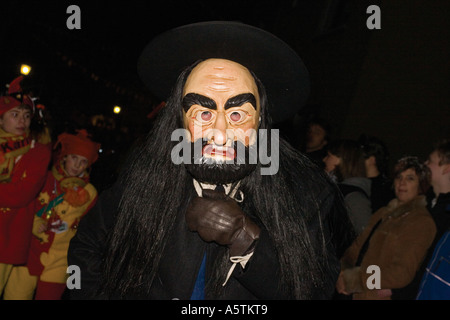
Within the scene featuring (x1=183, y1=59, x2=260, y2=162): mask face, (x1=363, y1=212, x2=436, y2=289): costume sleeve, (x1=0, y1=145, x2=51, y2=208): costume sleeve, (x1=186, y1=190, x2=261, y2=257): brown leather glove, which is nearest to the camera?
(x1=186, y1=190, x2=261, y2=257): brown leather glove

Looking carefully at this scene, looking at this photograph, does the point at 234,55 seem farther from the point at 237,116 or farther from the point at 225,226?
the point at 225,226

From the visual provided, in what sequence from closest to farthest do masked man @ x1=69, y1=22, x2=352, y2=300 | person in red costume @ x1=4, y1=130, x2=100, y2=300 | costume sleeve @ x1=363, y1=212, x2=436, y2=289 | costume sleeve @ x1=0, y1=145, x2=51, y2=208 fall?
masked man @ x1=69, y1=22, x2=352, y2=300
costume sleeve @ x1=363, y1=212, x2=436, y2=289
costume sleeve @ x1=0, y1=145, x2=51, y2=208
person in red costume @ x1=4, y1=130, x2=100, y2=300

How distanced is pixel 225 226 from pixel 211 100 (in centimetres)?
61

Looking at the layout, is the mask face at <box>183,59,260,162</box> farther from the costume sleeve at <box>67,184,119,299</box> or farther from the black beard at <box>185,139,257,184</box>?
the costume sleeve at <box>67,184,119,299</box>

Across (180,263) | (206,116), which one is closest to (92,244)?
(180,263)

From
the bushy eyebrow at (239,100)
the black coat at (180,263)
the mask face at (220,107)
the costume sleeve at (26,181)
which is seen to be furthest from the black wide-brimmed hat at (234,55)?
the costume sleeve at (26,181)

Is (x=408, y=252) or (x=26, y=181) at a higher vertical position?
(x=26, y=181)

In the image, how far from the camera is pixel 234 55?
1.90m

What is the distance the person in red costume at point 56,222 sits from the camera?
12.6 feet

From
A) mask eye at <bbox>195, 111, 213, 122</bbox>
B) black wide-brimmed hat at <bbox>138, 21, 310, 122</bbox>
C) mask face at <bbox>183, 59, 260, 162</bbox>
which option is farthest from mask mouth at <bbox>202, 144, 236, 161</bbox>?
black wide-brimmed hat at <bbox>138, 21, 310, 122</bbox>

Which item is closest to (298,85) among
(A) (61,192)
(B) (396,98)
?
(A) (61,192)

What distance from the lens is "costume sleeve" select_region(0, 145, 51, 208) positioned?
3672 millimetres

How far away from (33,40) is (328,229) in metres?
10.8

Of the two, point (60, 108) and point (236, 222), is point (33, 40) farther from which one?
point (236, 222)
